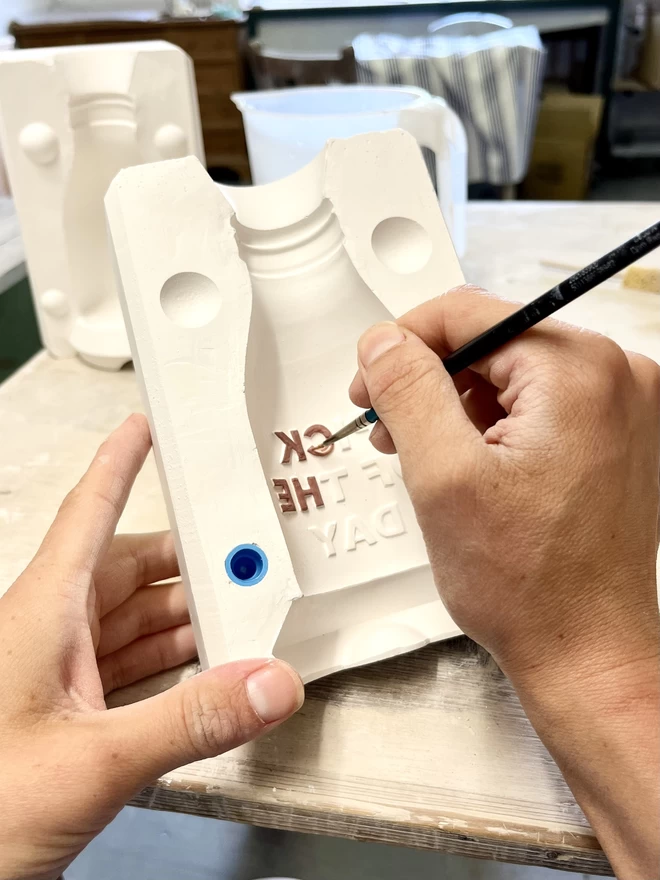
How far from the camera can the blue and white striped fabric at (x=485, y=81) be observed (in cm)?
197

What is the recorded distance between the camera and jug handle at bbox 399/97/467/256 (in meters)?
0.84

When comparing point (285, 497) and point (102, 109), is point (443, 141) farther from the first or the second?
point (285, 497)

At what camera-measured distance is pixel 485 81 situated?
6.59 ft

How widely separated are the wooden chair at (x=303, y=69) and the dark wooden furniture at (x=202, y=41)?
24 centimetres

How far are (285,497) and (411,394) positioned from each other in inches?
6.1

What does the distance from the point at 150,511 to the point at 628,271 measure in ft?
2.30

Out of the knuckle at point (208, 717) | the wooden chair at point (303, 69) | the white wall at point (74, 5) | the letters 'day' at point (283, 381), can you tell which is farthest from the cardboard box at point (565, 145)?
the knuckle at point (208, 717)

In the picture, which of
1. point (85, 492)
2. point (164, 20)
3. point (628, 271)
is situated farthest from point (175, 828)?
point (164, 20)

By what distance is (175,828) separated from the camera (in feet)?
2.17

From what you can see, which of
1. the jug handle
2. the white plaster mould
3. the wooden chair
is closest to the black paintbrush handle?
the jug handle

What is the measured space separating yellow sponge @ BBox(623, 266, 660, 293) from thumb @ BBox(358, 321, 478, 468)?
2.02ft

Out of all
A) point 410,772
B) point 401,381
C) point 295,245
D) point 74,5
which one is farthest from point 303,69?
point 410,772

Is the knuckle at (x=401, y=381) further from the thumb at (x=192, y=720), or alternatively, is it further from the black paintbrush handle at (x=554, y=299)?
the thumb at (x=192, y=720)

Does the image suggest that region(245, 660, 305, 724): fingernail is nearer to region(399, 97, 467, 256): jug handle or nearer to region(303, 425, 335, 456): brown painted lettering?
region(303, 425, 335, 456): brown painted lettering
